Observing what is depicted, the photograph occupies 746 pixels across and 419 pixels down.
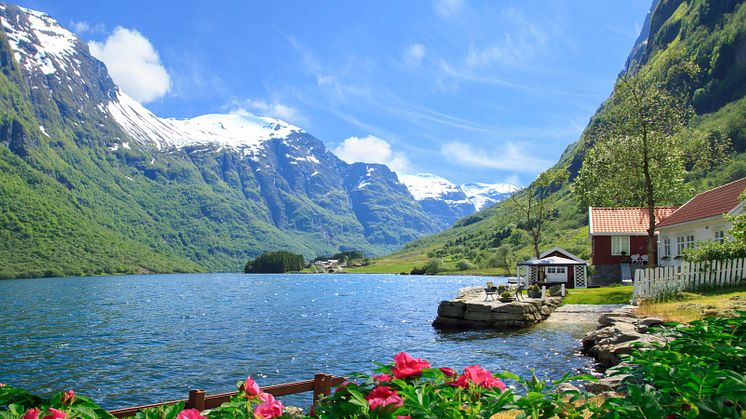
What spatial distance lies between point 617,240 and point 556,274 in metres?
7.70

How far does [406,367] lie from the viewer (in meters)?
4.39

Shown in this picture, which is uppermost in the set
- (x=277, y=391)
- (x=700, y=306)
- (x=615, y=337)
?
(x=700, y=306)

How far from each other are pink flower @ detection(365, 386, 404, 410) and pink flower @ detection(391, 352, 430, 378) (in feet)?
1.34

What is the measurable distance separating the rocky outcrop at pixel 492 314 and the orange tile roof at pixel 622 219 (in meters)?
22.7

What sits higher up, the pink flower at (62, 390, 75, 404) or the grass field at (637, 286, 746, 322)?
the pink flower at (62, 390, 75, 404)

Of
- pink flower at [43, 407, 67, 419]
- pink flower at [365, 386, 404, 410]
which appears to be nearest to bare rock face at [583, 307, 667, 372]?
pink flower at [365, 386, 404, 410]

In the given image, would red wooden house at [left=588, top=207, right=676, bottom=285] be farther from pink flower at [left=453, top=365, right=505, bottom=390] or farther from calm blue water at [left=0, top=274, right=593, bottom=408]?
pink flower at [left=453, top=365, right=505, bottom=390]

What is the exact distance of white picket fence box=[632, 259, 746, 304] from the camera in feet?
93.6

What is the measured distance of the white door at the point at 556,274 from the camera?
58688 mm

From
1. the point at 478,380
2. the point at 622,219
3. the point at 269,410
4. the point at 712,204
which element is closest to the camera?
the point at 269,410

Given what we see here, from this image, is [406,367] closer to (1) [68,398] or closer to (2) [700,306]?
(1) [68,398]

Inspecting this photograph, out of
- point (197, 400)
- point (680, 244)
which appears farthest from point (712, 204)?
point (197, 400)

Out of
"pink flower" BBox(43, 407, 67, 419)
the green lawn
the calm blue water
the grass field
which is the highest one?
"pink flower" BBox(43, 407, 67, 419)

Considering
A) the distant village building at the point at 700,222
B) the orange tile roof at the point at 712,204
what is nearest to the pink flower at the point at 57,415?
the distant village building at the point at 700,222
